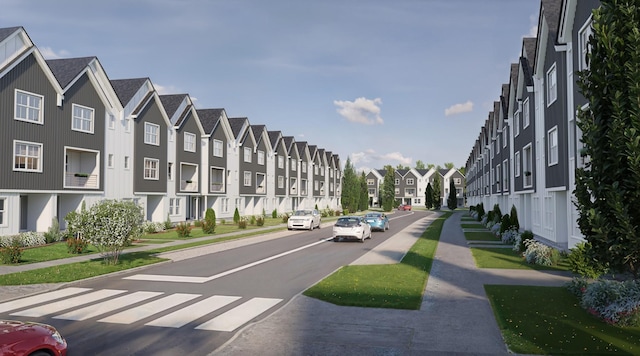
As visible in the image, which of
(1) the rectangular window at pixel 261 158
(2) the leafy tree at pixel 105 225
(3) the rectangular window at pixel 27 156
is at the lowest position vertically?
(2) the leafy tree at pixel 105 225

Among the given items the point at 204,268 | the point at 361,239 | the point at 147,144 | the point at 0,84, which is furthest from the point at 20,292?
the point at 147,144

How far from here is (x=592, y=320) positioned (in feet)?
29.3

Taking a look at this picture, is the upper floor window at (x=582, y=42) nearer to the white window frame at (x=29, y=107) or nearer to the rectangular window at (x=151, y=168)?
the white window frame at (x=29, y=107)

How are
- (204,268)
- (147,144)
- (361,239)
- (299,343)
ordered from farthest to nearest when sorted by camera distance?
1. (147,144)
2. (361,239)
3. (204,268)
4. (299,343)

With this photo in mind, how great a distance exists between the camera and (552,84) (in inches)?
782

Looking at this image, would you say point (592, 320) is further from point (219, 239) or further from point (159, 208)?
point (159, 208)

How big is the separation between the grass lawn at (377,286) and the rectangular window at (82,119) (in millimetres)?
20115

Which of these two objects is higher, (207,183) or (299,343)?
(207,183)

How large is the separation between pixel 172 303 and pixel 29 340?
16.8ft

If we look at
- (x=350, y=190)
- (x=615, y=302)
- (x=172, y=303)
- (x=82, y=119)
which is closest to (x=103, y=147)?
(x=82, y=119)

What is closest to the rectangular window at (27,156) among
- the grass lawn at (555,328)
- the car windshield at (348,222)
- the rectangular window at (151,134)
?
the rectangular window at (151,134)

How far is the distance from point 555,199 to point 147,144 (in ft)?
89.2

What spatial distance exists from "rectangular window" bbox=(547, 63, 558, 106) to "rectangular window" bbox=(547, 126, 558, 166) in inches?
50.4

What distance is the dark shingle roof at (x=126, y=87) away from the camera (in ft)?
106
